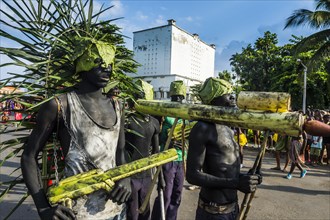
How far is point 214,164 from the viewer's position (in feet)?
7.57

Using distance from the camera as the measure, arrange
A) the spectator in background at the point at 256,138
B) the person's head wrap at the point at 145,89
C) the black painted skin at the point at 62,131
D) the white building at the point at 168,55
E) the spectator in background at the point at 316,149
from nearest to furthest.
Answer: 1. the black painted skin at the point at 62,131
2. the person's head wrap at the point at 145,89
3. the spectator in background at the point at 316,149
4. the spectator in background at the point at 256,138
5. the white building at the point at 168,55

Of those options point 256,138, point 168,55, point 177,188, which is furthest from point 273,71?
point 177,188

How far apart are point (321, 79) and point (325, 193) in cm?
1795

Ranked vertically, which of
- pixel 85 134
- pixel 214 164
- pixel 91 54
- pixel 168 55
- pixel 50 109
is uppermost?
pixel 168 55

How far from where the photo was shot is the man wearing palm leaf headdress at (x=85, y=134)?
1.77m

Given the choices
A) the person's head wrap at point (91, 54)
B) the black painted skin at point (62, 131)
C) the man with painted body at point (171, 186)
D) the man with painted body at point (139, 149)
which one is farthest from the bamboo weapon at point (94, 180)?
the man with painted body at point (171, 186)

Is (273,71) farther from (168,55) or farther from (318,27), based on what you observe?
(168,55)

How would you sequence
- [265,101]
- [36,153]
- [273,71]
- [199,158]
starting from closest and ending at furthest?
[265,101] → [36,153] → [199,158] → [273,71]

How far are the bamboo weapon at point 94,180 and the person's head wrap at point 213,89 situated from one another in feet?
2.84

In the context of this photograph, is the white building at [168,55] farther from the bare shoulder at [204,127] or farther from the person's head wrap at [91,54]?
the person's head wrap at [91,54]

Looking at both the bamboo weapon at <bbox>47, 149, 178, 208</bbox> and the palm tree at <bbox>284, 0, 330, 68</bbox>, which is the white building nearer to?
the palm tree at <bbox>284, 0, 330, 68</bbox>

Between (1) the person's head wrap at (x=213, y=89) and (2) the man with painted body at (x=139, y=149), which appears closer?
(1) the person's head wrap at (x=213, y=89)

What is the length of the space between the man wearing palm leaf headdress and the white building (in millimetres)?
35213

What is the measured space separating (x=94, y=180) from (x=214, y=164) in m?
1.04
